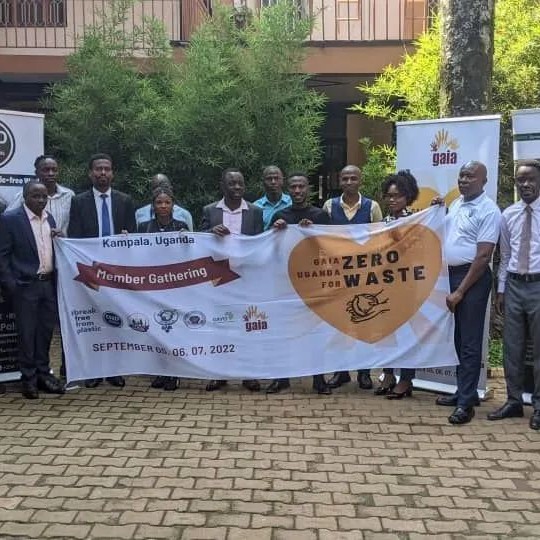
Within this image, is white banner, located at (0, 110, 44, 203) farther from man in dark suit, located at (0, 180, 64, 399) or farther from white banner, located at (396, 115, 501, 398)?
white banner, located at (396, 115, 501, 398)

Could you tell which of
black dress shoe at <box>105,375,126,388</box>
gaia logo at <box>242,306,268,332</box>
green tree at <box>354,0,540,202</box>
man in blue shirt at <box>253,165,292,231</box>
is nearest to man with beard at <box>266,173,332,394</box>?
man in blue shirt at <box>253,165,292,231</box>

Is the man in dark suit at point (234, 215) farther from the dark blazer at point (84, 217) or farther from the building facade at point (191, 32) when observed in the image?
the building facade at point (191, 32)

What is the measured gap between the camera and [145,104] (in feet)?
27.9

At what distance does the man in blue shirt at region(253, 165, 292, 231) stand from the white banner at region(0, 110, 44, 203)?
2.24 m

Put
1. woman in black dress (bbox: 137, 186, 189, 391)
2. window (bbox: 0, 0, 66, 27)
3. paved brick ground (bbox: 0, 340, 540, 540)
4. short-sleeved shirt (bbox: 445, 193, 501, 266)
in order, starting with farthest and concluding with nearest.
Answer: window (bbox: 0, 0, 66, 27), woman in black dress (bbox: 137, 186, 189, 391), short-sleeved shirt (bbox: 445, 193, 501, 266), paved brick ground (bbox: 0, 340, 540, 540)

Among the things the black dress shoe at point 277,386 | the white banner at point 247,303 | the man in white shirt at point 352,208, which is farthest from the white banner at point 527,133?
the black dress shoe at point 277,386

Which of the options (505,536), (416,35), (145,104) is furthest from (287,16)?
(505,536)

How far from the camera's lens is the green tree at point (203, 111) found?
8.18 m

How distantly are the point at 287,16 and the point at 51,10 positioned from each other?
198 inches

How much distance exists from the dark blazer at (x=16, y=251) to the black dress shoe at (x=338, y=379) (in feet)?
9.04

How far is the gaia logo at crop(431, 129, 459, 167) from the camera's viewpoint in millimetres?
6164

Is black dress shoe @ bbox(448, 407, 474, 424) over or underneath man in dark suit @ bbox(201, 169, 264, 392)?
underneath

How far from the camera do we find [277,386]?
Result: 632 centimetres

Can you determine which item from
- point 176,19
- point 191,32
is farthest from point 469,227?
point 176,19
